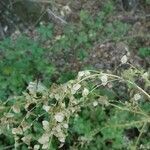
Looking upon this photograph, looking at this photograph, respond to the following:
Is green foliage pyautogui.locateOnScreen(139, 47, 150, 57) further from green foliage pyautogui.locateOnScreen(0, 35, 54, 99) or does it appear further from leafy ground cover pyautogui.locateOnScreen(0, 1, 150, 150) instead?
green foliage pyautogui.locateOnScreen(0, 35, 54, 99)

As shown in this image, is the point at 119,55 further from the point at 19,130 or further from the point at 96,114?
the point at 19,130

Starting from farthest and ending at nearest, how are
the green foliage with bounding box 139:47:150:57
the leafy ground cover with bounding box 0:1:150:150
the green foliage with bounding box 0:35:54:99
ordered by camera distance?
the green foliage with bounding box 139:47:150:57
the green foliage with bounding box 0:35:54:99
the leafy ground cover with bounding box 0:1:150:150

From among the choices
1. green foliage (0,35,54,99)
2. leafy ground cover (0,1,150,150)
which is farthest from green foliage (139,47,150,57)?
green foliage (0,35,54,99)

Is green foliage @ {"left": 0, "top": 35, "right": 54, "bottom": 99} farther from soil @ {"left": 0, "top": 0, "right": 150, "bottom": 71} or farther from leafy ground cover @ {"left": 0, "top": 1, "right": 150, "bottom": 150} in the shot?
soil @ {"left": 0, "top": 0, "right": 150, "bottom": 71}

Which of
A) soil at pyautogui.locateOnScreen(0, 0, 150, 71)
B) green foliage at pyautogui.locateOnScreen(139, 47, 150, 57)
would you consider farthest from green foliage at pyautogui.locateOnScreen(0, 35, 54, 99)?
green foliage at pyautogui.locateOnScreen(139, 47, 150, 57)

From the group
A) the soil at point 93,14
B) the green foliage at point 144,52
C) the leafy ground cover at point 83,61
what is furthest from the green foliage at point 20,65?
the green foliage at point 144,52

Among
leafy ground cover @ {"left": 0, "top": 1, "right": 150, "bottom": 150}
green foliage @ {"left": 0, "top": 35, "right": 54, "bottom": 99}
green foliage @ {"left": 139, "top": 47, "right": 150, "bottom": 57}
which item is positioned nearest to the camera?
leafy ground cover @ {"left": 0, "top": 1, "right": 150, "bottom": 150}

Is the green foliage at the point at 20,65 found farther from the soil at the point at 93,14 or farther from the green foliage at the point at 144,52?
the green foliage at the point at 144,52

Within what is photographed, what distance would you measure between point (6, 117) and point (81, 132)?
69.6 inches

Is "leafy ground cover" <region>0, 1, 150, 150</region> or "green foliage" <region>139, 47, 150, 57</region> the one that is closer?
"leafy ground cover" <region>0, 1, 150, 150</region>

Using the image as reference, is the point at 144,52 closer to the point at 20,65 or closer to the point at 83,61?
the point at 83,61

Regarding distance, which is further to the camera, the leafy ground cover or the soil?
A: the soil

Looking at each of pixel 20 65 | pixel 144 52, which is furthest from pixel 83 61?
pixel 20 65

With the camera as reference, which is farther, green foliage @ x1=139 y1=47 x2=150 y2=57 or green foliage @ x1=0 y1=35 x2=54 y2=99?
green foliage @ x1=139 y1=47 x2=150 y2=57
